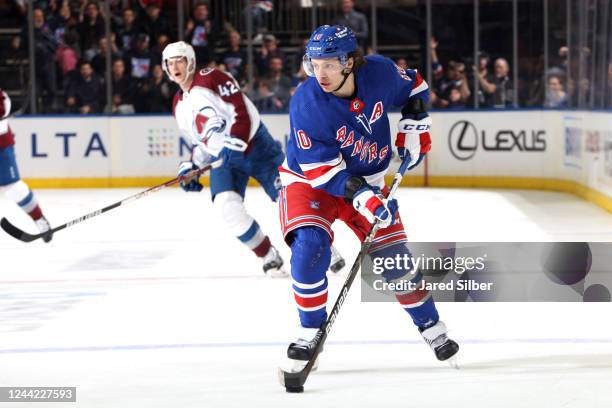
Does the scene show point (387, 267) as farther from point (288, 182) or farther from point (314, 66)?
point (314, 66)

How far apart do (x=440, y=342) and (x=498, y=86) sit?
24.3 feet

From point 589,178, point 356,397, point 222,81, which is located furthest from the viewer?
point 589,178

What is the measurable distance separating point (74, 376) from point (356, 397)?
3.02 feet

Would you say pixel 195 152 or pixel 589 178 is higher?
pixel 195 152

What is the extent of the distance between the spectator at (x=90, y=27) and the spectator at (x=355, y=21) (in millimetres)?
2230

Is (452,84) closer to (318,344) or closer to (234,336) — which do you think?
(234,336)

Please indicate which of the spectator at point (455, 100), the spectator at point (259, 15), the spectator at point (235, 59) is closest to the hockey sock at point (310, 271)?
the spectator at point (455, 100)

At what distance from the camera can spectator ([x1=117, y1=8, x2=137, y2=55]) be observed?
451 inches

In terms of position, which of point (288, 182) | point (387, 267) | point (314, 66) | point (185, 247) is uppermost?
point (314, 66)

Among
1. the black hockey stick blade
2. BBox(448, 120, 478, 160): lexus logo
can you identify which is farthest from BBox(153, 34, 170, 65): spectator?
the black hockey stick blade

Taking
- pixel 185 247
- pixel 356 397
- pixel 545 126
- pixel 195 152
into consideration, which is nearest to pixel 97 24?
pixel 545 126

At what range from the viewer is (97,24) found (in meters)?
11.4

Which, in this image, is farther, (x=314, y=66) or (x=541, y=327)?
(x=541, y=327)

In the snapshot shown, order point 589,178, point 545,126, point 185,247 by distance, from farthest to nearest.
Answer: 1. point 545,126
2. point 589,178
3. point 185,247
